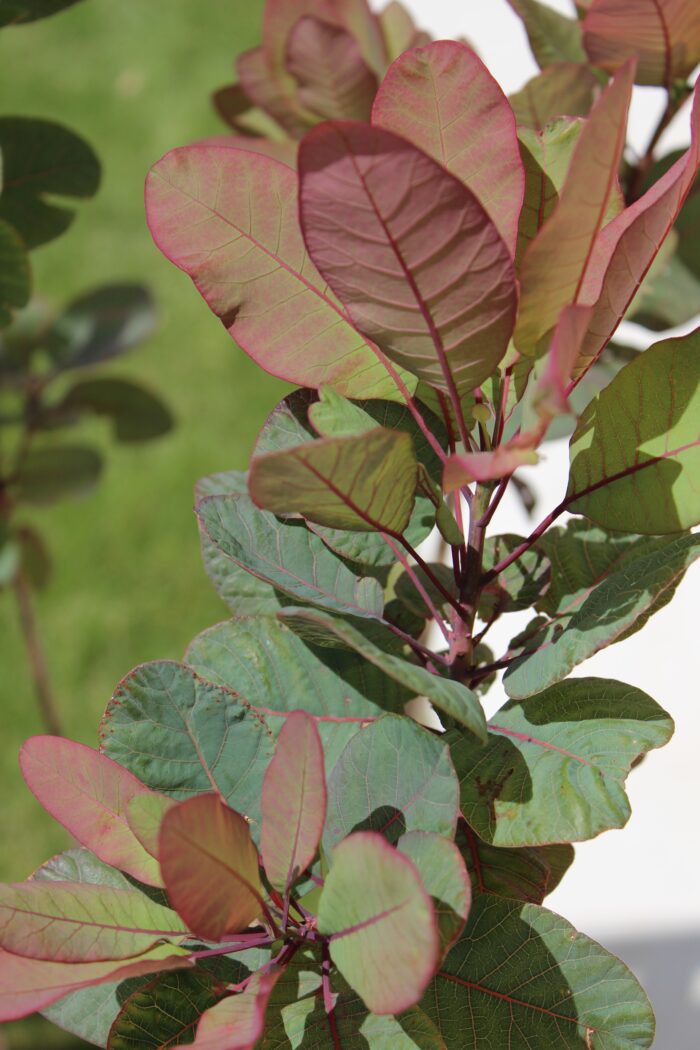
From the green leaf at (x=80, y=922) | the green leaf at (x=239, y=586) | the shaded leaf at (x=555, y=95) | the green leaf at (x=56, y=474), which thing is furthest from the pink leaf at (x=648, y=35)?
the green leaf at (x=56, y=474)

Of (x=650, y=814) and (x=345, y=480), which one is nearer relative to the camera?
(x=345, y=480)

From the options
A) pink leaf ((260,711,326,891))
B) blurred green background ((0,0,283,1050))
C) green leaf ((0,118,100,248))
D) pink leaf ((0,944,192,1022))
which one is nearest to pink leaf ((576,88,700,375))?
pink leaf ((260,711,326,891))

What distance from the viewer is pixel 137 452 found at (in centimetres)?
266

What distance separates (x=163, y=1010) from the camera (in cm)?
48

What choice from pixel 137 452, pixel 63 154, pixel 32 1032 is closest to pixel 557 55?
pixel 63 154

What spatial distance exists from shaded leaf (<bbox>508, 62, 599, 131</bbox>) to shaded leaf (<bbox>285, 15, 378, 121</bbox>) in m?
0.11

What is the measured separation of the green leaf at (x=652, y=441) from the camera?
472mm

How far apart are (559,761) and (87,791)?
0.75ft

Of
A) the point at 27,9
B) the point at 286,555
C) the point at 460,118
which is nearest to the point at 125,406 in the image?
the point at 27,9

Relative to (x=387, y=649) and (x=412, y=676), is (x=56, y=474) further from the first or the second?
(x=412, y=676)

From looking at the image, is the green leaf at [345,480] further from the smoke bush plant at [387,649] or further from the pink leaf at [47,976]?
the pink leaf at [47,976]

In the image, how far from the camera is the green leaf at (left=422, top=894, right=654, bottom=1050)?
49cm

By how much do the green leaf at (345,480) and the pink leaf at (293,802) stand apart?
0.09 meters

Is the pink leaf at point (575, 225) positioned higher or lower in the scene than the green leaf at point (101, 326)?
lower
